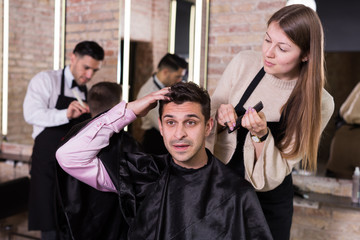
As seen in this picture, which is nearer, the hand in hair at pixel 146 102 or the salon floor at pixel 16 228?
the hand in hair at pixel 146 102

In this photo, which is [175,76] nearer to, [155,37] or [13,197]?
[155,37]

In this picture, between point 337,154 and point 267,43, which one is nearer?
point 267,43

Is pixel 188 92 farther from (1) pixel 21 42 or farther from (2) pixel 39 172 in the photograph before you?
(1) pixel 21 42

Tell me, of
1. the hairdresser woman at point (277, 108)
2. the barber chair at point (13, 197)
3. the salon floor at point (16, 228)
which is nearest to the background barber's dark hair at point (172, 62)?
the hairdresser woman at point (277, 108)

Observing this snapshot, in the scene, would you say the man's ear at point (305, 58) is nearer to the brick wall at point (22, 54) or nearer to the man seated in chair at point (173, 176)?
the man seated in chair at point (173, 176)

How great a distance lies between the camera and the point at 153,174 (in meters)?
1.53

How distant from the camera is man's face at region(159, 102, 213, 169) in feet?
4.63

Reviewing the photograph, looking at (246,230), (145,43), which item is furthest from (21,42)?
(246,230)

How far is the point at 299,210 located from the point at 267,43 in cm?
138

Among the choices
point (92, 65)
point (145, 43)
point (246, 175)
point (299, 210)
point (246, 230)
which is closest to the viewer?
point (246, 230)

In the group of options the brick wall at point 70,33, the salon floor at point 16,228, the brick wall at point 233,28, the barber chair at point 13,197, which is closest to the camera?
the brick wall at point 233,28

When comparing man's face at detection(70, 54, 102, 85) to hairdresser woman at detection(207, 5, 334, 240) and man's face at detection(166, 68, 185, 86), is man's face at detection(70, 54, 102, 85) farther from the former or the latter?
hairdresser woman at detection(207, 5, 334, 240)

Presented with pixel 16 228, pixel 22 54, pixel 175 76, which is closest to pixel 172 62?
pixel 175 76

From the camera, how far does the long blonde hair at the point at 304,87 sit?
53.9 inches
